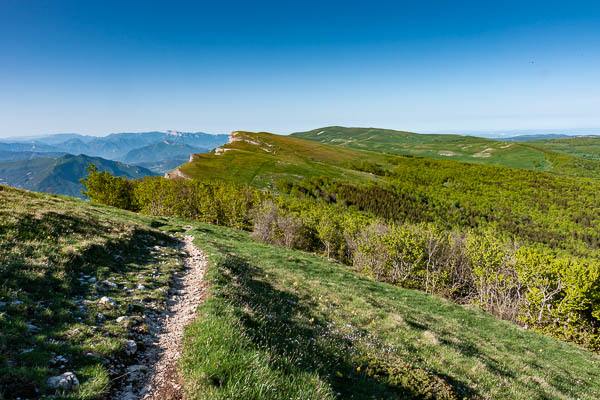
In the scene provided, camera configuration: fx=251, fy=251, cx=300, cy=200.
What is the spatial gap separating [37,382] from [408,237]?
42460 mm

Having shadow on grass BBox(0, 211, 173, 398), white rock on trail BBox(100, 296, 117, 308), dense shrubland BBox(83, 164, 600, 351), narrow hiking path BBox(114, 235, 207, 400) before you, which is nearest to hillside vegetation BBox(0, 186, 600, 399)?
shadow on grass BBox(0, 211, 173, 398)

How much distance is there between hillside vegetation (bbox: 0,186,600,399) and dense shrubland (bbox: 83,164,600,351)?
10.8 m

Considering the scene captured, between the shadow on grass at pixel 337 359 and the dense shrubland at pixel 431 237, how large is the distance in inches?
1169

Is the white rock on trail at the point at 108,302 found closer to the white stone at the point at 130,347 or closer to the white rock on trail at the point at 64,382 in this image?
the white stone at the point at 130,347

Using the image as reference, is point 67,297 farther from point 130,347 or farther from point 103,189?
point 103,189

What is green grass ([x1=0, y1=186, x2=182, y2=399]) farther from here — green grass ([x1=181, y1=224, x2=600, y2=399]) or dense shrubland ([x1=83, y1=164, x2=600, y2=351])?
dense shrubland ([x1=83, y1=164, x2=600, y2=351])

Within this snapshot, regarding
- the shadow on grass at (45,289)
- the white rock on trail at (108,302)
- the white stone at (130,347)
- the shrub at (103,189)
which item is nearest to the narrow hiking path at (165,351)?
the white stone at (130,347)

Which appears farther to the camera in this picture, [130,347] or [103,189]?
[103,189]

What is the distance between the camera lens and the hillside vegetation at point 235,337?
19.3 ft

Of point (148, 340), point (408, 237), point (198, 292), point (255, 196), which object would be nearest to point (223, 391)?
point (148, 340)

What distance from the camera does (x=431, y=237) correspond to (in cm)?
3875

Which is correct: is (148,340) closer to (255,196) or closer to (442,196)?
(255,196)

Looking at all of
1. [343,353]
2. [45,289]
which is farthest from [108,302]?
[343,353]

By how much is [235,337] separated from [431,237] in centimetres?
3853
